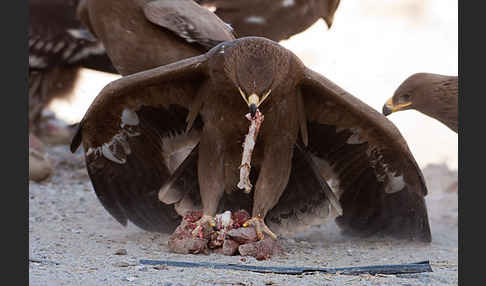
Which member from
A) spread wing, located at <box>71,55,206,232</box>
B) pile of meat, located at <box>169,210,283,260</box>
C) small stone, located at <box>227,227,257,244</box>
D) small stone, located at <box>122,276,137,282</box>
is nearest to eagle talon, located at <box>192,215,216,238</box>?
pile of meat, located at <box>169,210,283,260</box>

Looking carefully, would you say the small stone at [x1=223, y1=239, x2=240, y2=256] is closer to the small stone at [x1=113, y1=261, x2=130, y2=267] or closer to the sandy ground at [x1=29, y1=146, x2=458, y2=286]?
the sandy ground at [x1=29, y1=146, x2=458, y2=286]

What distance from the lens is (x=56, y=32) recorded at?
830cm

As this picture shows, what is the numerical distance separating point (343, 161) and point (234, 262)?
122 cm

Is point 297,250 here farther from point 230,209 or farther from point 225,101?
point 225,101

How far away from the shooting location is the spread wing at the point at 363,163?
4547 millimetres

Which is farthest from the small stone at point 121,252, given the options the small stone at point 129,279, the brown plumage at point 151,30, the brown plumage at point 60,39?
the brown plumage at point 60,39

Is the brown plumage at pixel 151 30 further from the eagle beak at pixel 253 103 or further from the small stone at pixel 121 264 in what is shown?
the small stone at pixel 121 264

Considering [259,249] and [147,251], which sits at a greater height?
[259,249]

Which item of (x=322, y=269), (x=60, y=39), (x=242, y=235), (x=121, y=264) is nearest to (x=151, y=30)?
(x=242, y=235)

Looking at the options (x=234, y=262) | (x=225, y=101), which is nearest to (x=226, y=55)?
(x=225, y=101)

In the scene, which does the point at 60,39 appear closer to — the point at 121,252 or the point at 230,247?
the point at 121,252

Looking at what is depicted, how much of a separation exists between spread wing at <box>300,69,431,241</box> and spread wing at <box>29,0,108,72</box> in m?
3.80

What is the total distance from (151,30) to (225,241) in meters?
1.76

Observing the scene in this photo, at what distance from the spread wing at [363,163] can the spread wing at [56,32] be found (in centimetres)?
380
